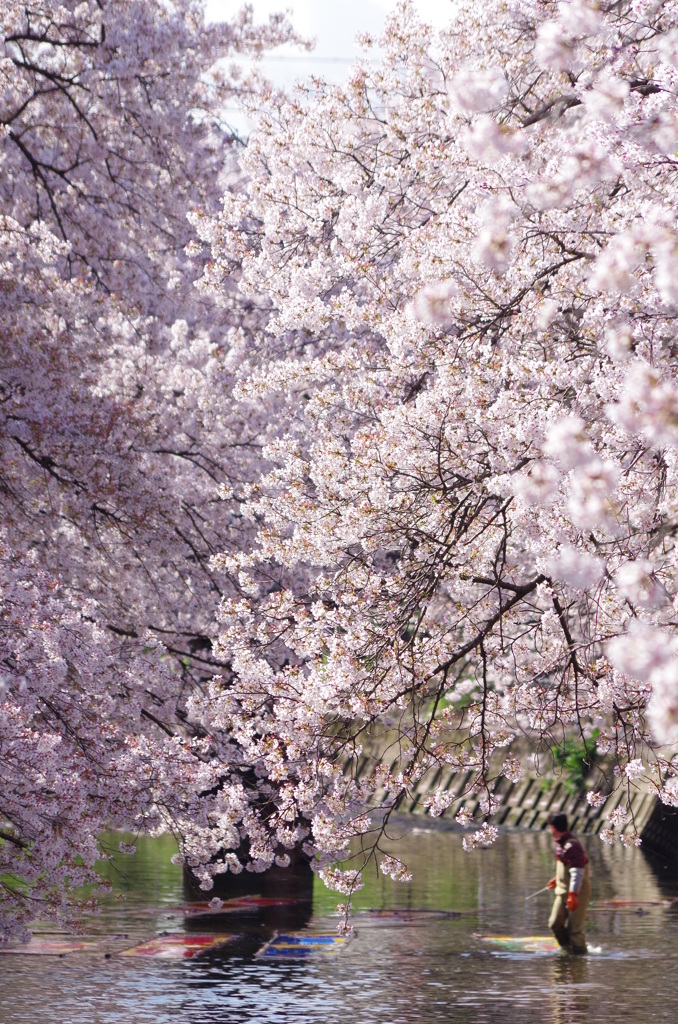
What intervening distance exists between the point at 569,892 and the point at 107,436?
710cm

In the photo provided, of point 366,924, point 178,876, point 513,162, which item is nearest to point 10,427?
point 513,162

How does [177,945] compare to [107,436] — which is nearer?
[107,436]

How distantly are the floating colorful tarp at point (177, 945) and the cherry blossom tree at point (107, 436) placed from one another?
5.80 ft

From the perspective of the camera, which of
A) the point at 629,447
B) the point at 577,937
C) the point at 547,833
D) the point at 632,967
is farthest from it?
the point at 547,833

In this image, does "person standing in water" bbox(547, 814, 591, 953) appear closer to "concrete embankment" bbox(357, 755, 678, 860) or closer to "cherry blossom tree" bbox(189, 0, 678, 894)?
"cherry blossom tree" bbox(189, 0, 678, 894)

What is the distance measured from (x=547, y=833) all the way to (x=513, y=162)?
3343 cm

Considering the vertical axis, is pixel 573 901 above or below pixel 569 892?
below

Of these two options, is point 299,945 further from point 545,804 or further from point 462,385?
point 545,804

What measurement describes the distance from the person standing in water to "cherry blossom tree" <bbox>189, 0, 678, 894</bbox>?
15.6 feet

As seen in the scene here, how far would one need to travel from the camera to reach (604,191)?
10.2m

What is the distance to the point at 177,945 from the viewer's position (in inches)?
683

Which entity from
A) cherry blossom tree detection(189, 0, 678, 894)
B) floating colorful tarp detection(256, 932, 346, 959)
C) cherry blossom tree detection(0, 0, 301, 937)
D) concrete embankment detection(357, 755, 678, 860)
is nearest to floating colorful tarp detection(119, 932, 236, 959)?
floating colorful tarp detection(256, 932, 346, 959)

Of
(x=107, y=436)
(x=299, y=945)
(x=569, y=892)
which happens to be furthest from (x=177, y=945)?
(x=107, y=436)

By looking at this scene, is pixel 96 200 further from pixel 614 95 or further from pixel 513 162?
pixel 614 95
